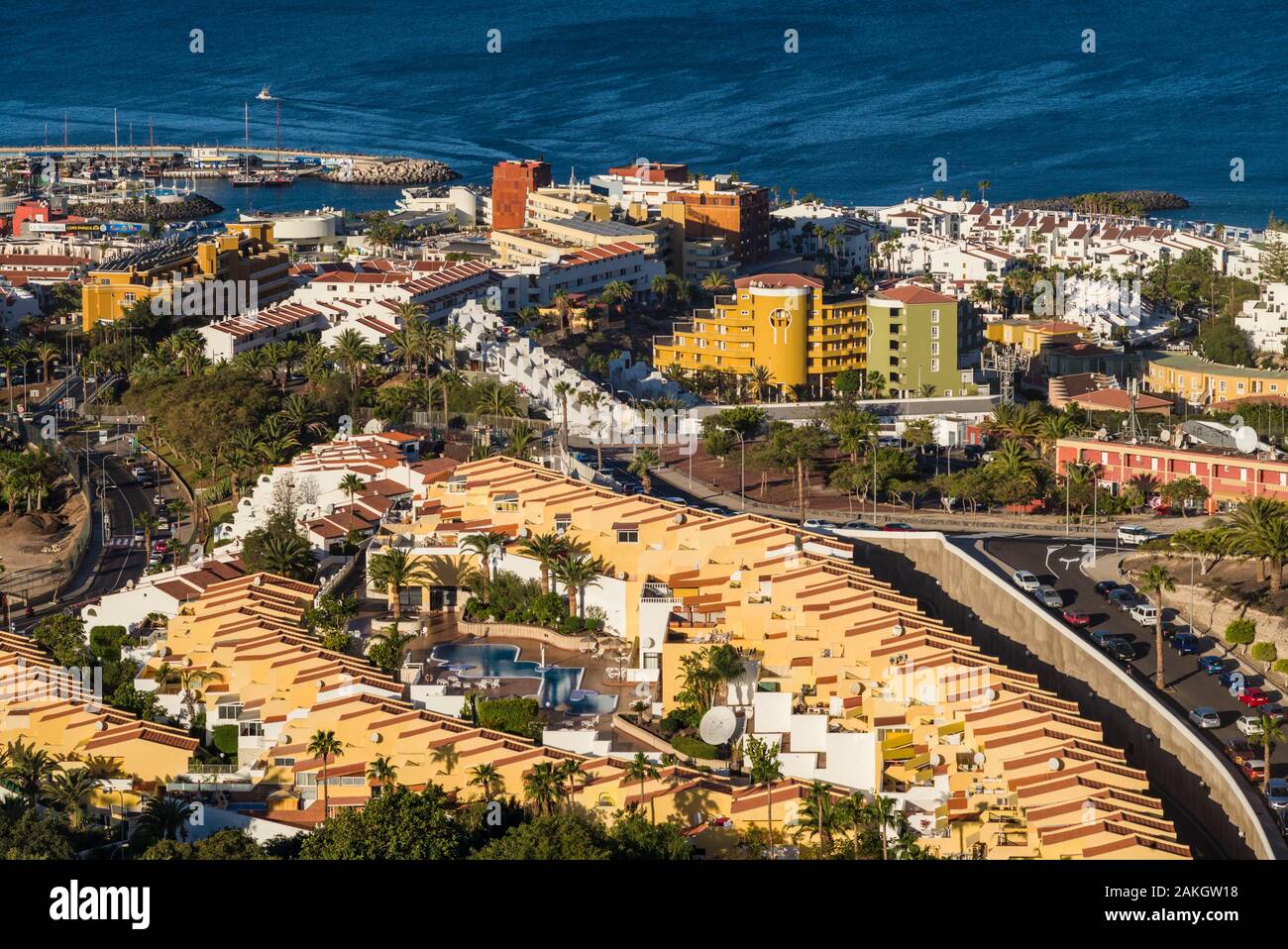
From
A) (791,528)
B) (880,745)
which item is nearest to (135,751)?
(880,745)

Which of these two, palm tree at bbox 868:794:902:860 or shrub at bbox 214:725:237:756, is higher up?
palm tree at bbox 868:794:902:860

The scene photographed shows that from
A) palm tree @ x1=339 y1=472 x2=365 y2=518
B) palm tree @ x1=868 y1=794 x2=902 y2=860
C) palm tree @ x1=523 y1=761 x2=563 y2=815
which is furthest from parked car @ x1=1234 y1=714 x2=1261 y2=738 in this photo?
palm tree @ x1=339 y1=472 x2=365 y2=518

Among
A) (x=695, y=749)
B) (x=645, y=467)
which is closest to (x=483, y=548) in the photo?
(x=645, y=467)

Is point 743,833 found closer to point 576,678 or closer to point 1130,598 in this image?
point 576,678

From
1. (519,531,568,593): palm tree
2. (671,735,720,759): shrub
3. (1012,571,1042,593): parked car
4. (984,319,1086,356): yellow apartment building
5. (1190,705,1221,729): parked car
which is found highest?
(984,319,1086,356): yellow apartment building

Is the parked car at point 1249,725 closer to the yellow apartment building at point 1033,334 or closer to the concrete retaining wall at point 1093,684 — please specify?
the concrete retaining wall at point 1093,684

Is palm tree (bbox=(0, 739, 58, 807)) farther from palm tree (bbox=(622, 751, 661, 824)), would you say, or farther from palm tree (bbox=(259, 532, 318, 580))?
palm tree (bbox=(259, 532, 318, 580))
